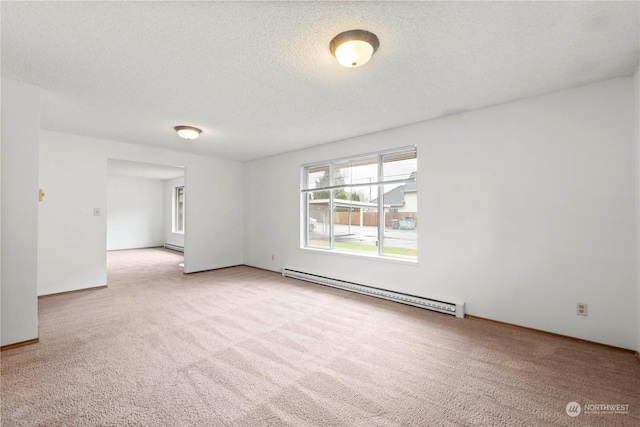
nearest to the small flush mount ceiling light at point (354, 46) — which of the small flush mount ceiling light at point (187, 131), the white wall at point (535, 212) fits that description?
the white wall at point (535, 212)

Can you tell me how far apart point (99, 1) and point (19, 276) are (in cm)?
259

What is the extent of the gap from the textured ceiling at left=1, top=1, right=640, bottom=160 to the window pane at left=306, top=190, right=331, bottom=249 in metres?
1.87

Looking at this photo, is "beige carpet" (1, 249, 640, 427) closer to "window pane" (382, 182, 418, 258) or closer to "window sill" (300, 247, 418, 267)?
"window sill" (300, 247, 418, 267)

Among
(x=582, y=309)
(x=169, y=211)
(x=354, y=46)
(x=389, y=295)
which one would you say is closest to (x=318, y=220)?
(x=389, y=295)

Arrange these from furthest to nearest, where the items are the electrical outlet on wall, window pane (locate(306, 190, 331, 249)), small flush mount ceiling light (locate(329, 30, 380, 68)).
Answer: window pane (locate(306, 190, 331, 249)) → the electrical outlet on wall → small flush mount ceiling light (locate(329, 30, 380, 68))

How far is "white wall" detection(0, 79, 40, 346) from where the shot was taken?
2492 mm

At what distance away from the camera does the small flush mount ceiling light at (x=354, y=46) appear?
6.14 feet

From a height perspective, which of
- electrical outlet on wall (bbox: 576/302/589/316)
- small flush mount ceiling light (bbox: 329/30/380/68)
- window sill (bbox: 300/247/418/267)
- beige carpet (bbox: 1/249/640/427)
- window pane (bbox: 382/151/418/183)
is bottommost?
beige carpet (bbox: 1/249/640/427)

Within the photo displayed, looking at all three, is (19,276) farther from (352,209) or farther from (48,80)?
(352,209)

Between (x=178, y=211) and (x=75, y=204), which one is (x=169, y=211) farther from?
(x=75, y=204)

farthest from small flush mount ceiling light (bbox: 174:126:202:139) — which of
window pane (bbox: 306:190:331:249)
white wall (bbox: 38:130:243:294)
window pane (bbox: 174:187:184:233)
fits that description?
window pane (bbox: 174:187:184:233)

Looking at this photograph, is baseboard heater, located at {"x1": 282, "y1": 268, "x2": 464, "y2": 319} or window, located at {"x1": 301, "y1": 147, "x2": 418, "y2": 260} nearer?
baseboard heater, located at {"x1": 282, "y1": 268, "x2": 464, "y2": 319}

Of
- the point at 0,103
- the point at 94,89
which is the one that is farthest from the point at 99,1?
the point at 0,103

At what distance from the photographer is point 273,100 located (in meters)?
3.06
